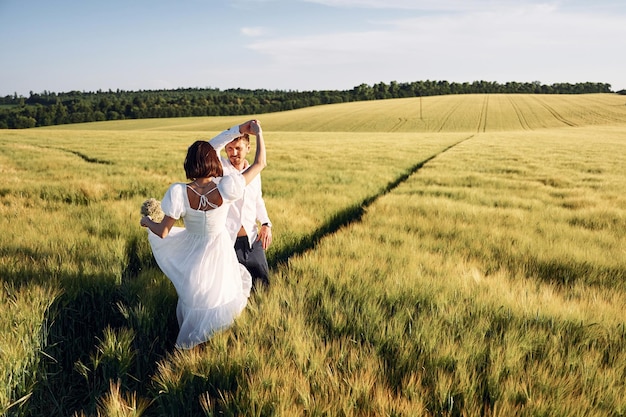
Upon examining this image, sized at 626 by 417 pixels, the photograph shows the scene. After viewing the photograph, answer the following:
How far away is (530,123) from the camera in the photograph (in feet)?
174

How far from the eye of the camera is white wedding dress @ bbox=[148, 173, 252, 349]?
231 centimetres

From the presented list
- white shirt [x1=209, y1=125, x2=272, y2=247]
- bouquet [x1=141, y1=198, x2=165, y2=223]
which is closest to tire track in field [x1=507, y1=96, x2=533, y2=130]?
white shirt [x1=209, y1=125, x2=272, y2=247]

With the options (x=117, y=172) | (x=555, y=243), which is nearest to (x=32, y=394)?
(x=555, y=243)

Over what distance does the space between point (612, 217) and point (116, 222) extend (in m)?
6.91

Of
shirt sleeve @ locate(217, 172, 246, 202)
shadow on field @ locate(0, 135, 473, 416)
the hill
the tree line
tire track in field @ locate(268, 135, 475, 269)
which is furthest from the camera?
the tree line

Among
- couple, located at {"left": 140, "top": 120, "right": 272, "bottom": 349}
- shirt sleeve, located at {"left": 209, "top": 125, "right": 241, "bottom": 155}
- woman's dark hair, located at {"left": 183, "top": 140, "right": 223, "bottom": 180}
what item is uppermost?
shirt sleeve, located at {"left": 209, "top": 125, "right": 241, "bottom": 155}

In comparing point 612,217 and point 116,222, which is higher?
point 116,222

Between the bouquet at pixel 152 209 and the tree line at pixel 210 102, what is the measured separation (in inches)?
3260

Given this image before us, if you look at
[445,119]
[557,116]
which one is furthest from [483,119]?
[557,116]

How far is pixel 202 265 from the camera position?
244 centimetres

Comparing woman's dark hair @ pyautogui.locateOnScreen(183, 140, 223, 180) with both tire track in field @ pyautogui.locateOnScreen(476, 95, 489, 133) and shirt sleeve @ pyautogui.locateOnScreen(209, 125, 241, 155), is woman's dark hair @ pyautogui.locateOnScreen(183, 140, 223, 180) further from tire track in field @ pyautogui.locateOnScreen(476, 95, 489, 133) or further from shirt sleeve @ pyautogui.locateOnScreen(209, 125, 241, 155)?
tire track in field @ pyautogui.locateOnScreen(476, 95, 489, 133)

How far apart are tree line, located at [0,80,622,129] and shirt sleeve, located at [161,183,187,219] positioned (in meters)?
83.0

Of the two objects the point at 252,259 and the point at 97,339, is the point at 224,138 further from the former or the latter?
the point at 97,339

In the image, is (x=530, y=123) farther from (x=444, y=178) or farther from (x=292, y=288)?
(x=292, y=288)
